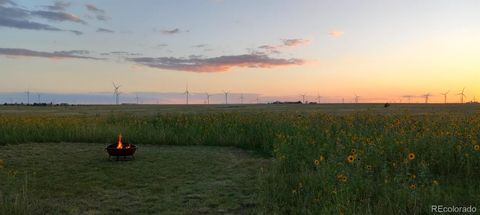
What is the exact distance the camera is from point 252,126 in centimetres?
1853

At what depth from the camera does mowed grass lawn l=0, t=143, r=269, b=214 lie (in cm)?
824

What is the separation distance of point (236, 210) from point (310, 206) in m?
1.27

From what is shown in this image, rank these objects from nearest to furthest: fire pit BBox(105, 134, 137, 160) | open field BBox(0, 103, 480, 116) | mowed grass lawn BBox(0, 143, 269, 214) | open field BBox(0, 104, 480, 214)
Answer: open field BBox(0, 104, 480, 214) → mowed grass lawn BBox(0, 143, 269, 214) → fire pit BBox(105, 134, 137, 160) → open field BBox(0, 103, 480, 116)

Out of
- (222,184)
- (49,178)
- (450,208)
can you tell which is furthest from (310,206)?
(49,178)

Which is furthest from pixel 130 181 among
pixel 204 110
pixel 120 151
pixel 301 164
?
pixel 204 110

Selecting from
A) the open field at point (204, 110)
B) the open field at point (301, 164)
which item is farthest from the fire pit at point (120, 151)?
the open field at point (204, 110)

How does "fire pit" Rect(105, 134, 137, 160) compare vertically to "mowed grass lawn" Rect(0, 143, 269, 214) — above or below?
above

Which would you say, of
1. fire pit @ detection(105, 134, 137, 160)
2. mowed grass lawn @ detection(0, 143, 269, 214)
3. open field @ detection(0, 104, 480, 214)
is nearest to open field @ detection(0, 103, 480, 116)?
open field @ detection(0, 104, 480, 214)

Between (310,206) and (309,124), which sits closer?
(310,206)

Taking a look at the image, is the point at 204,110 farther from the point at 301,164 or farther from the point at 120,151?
the point at 301,164

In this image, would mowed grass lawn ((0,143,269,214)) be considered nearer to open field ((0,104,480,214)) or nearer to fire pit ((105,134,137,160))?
open field ((0,104,480,214))

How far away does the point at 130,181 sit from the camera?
10586 mm

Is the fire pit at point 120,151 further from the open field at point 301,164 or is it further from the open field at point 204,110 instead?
the open field at point 204,110

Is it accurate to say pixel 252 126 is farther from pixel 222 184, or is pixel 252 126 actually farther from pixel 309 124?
pixel 222 184
